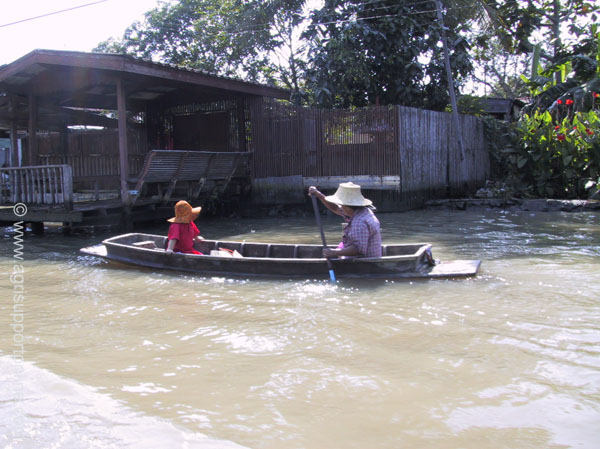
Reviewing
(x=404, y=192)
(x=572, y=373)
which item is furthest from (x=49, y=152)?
(x=572, y=373)

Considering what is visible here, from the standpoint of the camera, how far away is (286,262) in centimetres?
713

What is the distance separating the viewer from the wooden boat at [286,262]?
6.95 meters

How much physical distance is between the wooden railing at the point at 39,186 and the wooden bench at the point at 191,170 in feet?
4.79

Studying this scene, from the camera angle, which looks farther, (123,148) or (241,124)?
(241,124)

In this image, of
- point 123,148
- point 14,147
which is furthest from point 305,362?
point 14,147

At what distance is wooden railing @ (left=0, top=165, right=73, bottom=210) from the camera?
37.5 feet

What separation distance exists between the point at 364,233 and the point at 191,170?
7442 millimetres

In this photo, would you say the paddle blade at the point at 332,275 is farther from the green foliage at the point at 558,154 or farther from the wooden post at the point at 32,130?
the green foliage at the point at 558,154

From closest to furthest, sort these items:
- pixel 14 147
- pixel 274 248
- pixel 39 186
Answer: pixel 274 248 < pixel 39 186 < pixel 14 147

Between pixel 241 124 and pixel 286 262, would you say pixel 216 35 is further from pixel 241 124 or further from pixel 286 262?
pixel 286 262

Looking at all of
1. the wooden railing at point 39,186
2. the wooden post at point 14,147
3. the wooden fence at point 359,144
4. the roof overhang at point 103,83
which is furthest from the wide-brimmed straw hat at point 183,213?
the wooden post at point 14,147

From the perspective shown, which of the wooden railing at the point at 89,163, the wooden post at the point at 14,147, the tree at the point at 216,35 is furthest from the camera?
the tree at the point at 216,35

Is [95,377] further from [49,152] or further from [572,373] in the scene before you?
[49,152]

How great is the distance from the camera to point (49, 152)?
18.0 meters
